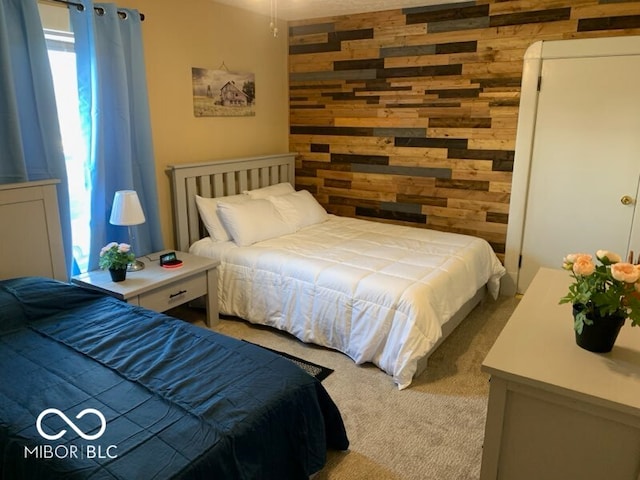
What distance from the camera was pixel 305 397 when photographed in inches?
70.2

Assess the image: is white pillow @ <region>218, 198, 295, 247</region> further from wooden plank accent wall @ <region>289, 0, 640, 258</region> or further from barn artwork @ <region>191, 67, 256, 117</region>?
wooden plank accent wall @ <region>289, 0, 640, 258</region>

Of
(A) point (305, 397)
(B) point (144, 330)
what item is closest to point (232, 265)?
(B) point (144, 330)

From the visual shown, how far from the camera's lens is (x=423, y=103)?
4.06 meters

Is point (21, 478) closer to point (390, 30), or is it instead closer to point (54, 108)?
point (54, 108)

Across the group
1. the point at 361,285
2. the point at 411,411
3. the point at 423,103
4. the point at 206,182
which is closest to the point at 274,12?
the point at 423,103

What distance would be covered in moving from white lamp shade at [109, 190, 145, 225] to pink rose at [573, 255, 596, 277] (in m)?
2.48

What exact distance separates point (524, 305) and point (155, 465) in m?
1.50

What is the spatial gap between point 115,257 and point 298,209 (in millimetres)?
1680

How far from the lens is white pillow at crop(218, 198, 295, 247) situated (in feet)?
11.5

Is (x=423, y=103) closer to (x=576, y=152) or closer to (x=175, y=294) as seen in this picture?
(x=576, y=152)

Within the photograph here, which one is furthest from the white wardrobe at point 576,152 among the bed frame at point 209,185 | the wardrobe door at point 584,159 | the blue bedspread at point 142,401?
the blue bedspread at point 142,401

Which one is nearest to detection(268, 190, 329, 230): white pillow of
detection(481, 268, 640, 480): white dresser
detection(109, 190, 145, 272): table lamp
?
detection(109, 190, 145, 272): table lamp

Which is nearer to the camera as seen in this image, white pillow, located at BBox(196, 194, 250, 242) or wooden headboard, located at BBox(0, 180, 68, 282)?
wooden headboard, located at BBox(0, 180, 68, 282)

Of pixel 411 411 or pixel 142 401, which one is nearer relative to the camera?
pixel 142 401
